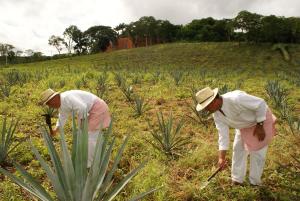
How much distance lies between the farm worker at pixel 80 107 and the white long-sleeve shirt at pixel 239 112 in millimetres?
1502

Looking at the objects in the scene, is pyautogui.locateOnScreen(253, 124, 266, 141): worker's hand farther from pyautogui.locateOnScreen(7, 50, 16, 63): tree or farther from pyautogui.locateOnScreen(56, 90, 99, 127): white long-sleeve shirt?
pyautogui.locateOnScreen(7, 50, 16, 63): tree

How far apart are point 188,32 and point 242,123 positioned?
1994 inches

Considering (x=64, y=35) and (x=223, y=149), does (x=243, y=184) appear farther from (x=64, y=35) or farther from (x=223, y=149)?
(x=64, y=35)

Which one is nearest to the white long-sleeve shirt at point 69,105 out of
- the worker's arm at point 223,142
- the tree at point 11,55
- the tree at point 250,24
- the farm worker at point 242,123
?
the farm worker at point 242,123

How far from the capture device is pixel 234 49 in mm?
36875

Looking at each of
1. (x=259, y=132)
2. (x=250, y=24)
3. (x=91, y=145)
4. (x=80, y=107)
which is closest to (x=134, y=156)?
(x=91, y=145)

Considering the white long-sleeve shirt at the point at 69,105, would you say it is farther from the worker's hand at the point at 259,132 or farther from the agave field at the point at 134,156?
the worker's hand at the point at 259,132

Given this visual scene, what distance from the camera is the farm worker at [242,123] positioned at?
381 cm

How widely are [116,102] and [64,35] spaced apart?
58.9m

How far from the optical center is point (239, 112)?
3906 mm

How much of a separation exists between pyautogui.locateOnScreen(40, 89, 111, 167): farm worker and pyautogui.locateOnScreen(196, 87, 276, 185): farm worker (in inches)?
58.6

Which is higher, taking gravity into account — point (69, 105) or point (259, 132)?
point (69, 105)

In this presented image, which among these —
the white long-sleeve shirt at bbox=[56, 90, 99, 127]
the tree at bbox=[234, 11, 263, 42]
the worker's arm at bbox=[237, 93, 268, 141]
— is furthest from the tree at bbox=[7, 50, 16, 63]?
the worker's arm at bbox=[237, 93, 268, 141]

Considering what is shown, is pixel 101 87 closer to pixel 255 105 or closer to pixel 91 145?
pixel 91 145
